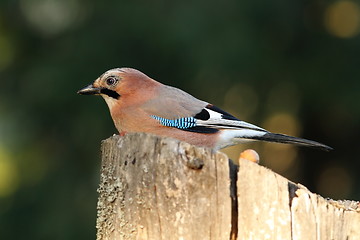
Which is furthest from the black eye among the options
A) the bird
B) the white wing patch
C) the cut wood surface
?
the cut wood surface

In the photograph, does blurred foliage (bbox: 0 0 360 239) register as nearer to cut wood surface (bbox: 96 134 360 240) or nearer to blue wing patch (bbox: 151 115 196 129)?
blue wing patch (bbox: 151 115 196 129)

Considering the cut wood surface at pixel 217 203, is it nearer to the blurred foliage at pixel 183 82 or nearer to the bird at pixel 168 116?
the bird at pixel 168 116

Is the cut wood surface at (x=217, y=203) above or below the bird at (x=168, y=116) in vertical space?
below

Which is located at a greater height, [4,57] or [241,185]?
[4,57]

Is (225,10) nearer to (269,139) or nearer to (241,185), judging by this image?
(269,139)

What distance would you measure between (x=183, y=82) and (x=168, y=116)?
14.2 feet

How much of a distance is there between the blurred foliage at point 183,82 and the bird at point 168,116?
385cm

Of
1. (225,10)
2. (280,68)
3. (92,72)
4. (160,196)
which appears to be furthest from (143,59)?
(160,196)

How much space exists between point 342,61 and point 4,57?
4.94m

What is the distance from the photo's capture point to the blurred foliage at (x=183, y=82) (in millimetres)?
9211

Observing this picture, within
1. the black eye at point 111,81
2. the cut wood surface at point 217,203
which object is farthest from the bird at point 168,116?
the cut wood surface at point 217,203

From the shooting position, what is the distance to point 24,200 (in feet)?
31.8

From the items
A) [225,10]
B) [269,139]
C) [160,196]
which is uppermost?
[225,10]

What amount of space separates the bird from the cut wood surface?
4.48 ft
